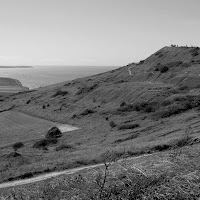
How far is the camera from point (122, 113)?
5038 cm

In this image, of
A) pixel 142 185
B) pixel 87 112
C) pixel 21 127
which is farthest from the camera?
pixel 87 112

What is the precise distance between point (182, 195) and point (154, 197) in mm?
617

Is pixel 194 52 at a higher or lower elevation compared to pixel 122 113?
higher

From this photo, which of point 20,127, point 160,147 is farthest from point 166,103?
point 20,127

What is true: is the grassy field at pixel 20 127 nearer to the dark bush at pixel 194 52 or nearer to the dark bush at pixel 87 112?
the dark bush at pixel 87 112

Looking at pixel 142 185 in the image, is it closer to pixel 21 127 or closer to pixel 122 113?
pixel 122 113

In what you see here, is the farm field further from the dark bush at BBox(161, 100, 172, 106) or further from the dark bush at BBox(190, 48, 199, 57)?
the dark bush at BBox(190, 48, 199, 57)

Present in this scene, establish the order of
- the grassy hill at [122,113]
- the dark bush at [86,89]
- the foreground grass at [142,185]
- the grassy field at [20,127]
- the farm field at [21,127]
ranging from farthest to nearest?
1. the dark bush at [86,89]
2. the grassy field at [20,127]
3. the farm field at [21,127]
4. the grassy hill at [122,113]
5. the foreground grass at [142,185]

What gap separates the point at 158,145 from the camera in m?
23.2

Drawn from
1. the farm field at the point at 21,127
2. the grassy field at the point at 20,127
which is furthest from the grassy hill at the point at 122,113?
the grassy field at the point at 20,127

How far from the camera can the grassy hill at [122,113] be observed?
24.0m

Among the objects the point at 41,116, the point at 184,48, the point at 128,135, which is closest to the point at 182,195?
the point at 128,135

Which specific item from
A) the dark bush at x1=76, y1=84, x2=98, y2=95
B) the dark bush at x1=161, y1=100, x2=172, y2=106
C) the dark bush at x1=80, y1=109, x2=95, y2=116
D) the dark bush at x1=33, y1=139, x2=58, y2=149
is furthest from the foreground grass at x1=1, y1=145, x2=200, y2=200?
the dark bush at x1=76, y1=84, x2=98, y2=95

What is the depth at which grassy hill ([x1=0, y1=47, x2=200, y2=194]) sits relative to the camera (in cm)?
2398
